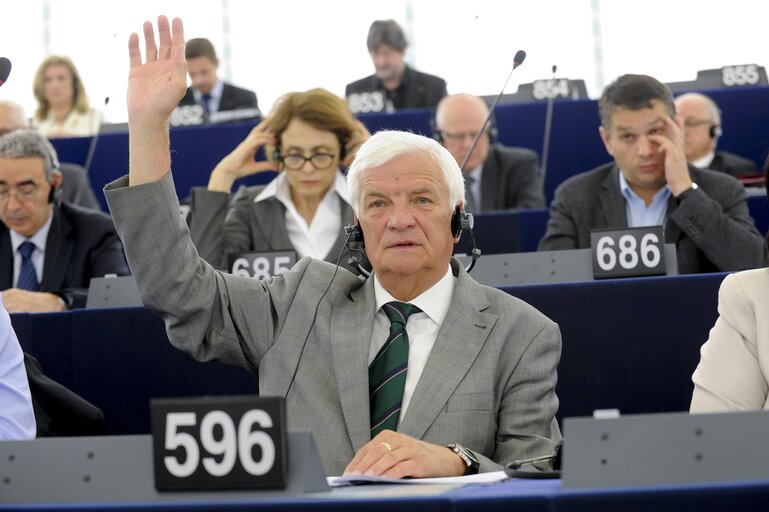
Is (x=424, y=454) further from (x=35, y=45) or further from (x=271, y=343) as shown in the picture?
(x=35, y=45)

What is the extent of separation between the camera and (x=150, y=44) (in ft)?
6.97

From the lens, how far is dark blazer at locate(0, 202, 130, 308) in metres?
3.96

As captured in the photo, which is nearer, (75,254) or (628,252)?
(628,252)

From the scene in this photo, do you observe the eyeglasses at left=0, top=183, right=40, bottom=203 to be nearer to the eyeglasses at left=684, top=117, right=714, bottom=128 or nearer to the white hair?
the white hair

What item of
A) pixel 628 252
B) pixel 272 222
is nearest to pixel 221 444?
pixel 628 252

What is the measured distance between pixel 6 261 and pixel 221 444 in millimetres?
2874

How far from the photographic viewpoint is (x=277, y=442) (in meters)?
1.38

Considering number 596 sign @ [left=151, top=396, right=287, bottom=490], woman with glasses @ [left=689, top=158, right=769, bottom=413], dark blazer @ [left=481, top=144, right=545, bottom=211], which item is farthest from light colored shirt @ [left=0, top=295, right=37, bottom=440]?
→ dark blazer @ [left=481, top=144, right=545, bottom=211]

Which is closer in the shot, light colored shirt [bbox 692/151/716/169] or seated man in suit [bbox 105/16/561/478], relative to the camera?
seated man in suit [bbox 105/16/561/478]

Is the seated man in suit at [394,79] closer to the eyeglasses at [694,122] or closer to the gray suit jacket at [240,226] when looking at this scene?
the eyeglasses at [694,122]

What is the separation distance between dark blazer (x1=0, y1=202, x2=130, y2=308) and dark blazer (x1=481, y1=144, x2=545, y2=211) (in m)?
1.99

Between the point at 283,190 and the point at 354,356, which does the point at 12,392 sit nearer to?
the point at 354,356

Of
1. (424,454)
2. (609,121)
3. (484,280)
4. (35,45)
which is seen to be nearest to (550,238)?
(609,121)

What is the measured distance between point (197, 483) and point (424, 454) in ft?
1.74
